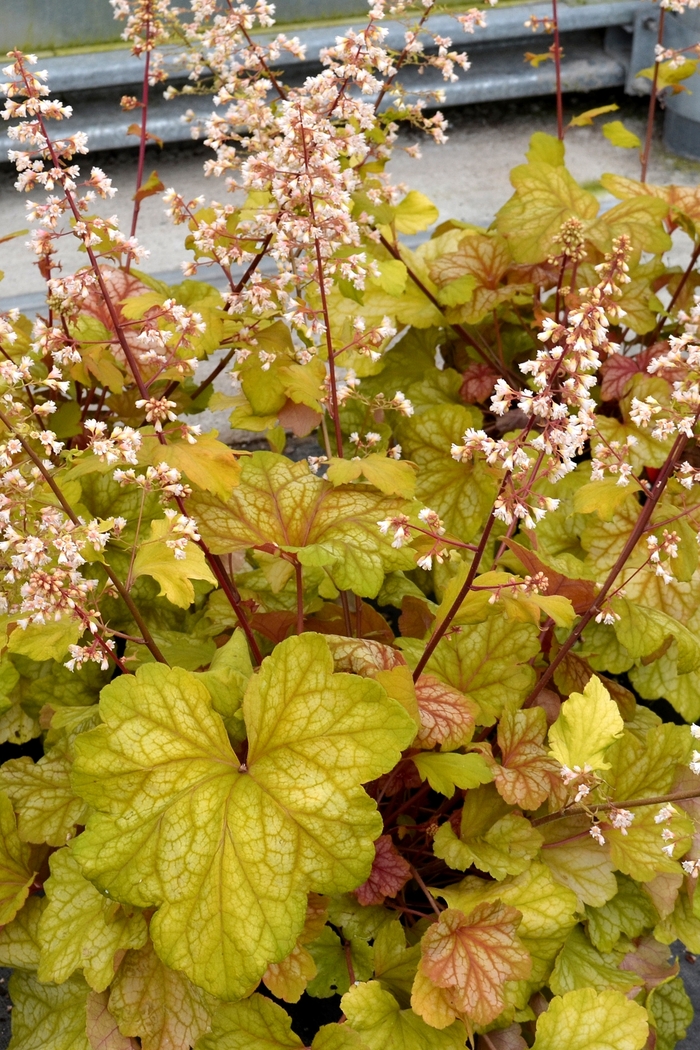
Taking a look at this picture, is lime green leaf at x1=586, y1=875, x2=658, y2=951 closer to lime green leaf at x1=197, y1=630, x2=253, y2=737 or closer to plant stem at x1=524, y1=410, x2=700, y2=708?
plant stem at x1=524, y1=410, x2=700, y2=708

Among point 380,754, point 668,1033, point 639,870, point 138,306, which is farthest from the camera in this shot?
point 138,306

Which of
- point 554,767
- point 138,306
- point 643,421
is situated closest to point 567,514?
point 554,767

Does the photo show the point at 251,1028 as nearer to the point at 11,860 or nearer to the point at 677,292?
the point at 11,860

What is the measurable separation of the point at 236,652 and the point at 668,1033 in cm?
107

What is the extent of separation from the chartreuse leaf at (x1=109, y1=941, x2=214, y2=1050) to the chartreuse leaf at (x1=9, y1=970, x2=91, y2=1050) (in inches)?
5.1

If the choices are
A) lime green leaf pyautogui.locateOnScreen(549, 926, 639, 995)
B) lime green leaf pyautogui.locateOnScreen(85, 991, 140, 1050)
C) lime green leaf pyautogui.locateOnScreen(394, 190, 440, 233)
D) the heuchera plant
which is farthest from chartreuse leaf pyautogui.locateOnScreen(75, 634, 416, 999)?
lime green leaf pyautogui.locateOnScreen(394, 190, 440, 233)

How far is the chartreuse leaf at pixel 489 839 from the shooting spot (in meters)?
1.78

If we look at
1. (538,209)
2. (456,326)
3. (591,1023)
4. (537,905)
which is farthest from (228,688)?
(538,209)

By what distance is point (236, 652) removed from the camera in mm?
1871

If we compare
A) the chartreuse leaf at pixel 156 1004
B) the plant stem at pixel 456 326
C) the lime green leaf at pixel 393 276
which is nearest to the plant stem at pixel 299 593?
the chartreuse leaf at pixel 156 1004

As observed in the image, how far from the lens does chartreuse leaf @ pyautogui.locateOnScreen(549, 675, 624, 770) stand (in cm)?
162

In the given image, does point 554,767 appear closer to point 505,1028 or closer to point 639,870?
point 639,870

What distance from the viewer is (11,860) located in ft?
6.33

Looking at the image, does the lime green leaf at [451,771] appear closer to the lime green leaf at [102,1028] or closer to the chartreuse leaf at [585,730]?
the chartreuse leaf at [585,730]
